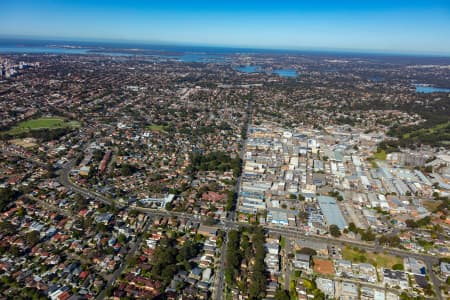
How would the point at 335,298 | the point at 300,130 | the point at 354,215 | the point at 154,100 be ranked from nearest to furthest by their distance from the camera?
the point at 335,298
the point at 354,215
the point at 300,130
the point at 154,100

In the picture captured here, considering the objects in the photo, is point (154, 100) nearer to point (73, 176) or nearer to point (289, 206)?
point (73, 176)

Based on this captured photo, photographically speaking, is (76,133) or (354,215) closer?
(354,215)

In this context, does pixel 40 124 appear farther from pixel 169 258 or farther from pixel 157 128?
pixel 169 258

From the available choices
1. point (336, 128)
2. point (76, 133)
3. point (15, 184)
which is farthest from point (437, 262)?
point (76, 133)

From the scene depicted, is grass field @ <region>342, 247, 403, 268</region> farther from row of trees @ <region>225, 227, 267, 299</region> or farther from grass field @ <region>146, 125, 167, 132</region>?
grass field @ <region>146, 125, 167, 132</region>

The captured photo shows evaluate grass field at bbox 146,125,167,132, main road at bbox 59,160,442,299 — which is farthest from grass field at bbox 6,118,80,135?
main road at bbox 59,160,442,299

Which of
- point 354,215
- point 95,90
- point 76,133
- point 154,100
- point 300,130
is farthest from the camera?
point 95,90
